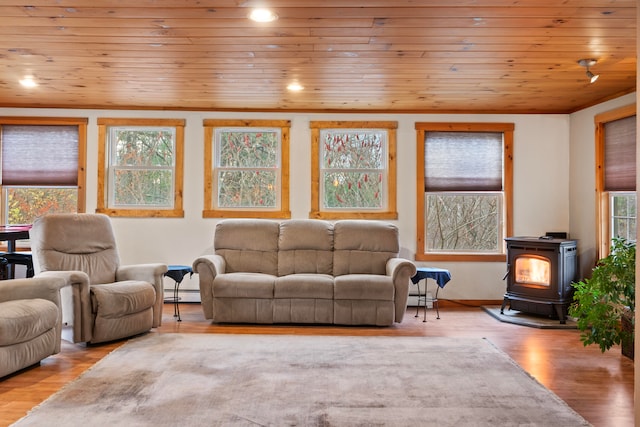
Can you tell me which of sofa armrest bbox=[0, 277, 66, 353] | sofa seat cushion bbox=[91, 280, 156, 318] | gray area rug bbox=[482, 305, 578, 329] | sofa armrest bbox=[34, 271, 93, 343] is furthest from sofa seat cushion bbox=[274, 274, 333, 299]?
sofa armrest bbox=[0, 277, 66, 353]

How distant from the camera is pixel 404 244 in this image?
262 inches

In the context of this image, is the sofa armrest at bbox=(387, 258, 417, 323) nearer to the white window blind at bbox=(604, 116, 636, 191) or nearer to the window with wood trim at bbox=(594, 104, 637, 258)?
the window with wood trim at bbox=(594, 104, 637, 258)

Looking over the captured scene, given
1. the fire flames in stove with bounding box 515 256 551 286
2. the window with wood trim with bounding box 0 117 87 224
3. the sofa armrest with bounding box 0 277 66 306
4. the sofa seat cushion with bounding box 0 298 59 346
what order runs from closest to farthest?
the sofa seat cushion with bounding box 0 298 59 346, the sofa armrest with bounding box 0 277 66 306, the fire flames in stove with bounding box 515 256 551 286, the window with wood trim with bounding box 0 117 87 224

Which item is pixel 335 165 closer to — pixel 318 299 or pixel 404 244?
pixel 404 244

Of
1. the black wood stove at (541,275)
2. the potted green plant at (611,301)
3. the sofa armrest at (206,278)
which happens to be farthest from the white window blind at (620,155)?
the sofa armrest at (206,278)

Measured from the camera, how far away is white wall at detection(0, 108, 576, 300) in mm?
6605

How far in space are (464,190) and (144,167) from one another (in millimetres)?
3806

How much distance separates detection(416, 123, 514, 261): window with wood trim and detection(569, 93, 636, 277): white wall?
27.3 inches

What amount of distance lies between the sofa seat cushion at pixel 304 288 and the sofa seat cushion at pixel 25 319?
6.61 feet

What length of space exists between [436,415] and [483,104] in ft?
13.5

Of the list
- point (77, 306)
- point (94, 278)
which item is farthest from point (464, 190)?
point (77, 306)

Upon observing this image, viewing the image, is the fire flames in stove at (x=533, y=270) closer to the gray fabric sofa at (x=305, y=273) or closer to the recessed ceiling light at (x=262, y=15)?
the gray fabric sofa at (x=305, y=273)

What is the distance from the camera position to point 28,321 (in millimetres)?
3736

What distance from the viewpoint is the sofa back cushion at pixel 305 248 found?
5914 mm
